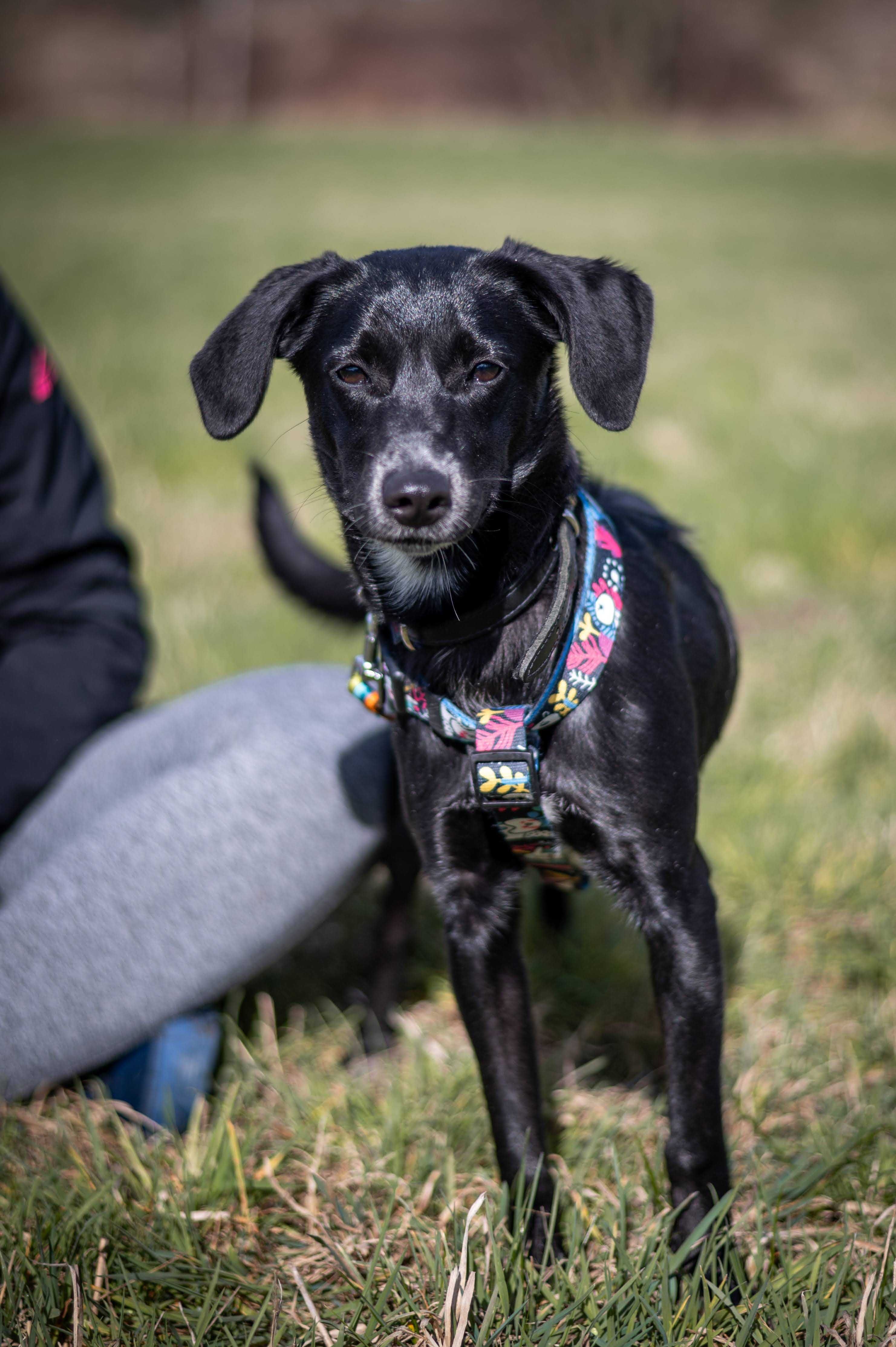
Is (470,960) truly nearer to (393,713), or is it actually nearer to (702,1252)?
(393,713)

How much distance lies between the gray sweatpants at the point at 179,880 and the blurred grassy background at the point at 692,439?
526 mm

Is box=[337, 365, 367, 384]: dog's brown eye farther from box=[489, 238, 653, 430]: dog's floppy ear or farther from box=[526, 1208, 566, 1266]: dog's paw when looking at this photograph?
box=[526, 1208, 566, 1266]: dog's paw

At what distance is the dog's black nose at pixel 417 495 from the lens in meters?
1.49

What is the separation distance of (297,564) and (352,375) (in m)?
0.95

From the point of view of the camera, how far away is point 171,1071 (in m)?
2.02

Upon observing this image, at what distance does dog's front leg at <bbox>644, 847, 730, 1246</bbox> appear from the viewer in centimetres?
161

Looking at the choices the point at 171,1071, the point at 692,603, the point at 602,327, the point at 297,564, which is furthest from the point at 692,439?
the point at 171,1071

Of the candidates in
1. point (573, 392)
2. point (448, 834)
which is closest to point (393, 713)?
point (448, 834)

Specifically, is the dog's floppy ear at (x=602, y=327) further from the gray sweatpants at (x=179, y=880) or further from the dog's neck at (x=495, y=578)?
the gray sweatpants at (x=179, y=880)

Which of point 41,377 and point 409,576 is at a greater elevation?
point 41,377

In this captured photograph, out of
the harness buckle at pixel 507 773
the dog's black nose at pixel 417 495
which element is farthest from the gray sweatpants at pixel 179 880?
the dog's black nose at pixel 417 495

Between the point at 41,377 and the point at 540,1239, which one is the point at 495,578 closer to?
the point at 540,1239

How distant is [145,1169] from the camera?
6.05ft

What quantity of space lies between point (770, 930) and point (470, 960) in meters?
1.07
